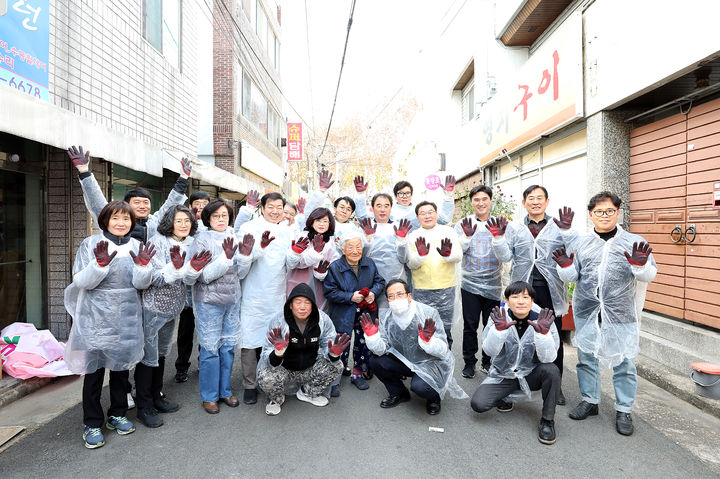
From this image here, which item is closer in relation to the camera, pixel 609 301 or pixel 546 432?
pixel 546 432

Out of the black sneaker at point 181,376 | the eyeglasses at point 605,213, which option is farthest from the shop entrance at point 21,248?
the eyeglasses at point 605,213

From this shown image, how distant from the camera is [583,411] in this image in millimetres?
3164

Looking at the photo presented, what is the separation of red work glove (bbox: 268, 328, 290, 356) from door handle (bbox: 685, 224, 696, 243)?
416cm

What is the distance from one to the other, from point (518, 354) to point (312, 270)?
75.5 inches

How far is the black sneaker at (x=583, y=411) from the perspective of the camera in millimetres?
Result: 3154

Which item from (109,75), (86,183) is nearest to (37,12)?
(109,75)

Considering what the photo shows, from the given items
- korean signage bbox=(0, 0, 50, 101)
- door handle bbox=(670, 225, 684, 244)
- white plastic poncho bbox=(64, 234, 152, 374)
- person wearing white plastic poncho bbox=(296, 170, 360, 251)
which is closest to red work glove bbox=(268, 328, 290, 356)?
white plastic poncho bbox=(64, 234, 152, 374)

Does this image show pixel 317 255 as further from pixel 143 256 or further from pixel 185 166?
pixel 185 166

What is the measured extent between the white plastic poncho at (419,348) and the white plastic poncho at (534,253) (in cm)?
97

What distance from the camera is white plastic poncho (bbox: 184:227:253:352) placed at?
3.21 metres

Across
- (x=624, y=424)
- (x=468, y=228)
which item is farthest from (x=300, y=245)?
(x=624, y=424)

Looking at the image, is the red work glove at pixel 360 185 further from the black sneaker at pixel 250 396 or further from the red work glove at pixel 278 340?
the black sneaker at pixel 250 396

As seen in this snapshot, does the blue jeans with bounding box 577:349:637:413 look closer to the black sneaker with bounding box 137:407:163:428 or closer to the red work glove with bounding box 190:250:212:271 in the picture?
the red work glove with bounding box 190:250:212:271

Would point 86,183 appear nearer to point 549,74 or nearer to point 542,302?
point 542,302
